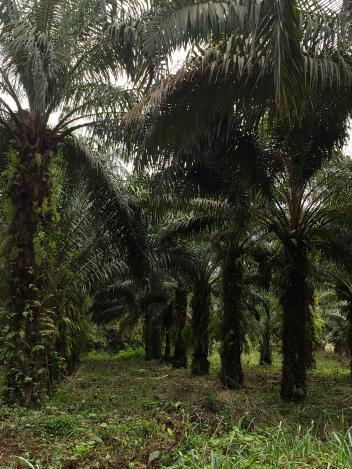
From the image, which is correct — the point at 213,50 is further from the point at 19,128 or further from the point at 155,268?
the point at 155,268

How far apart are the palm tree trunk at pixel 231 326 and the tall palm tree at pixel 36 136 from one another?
6556 mm

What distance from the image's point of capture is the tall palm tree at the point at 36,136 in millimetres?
8281

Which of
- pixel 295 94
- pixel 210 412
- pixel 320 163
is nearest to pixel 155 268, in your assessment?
pixel 320 163

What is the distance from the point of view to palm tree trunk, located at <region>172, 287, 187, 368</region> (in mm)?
22323

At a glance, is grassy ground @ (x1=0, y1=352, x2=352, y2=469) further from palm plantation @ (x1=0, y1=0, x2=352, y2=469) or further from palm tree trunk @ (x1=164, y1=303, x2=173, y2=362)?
palm tree trunk @ (x1=164, y1=303, x2=173, y2=362)

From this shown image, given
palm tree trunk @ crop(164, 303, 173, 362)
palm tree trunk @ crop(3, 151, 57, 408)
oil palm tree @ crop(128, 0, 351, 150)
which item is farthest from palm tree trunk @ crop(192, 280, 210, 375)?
oil palm tree @ crop(128, 0, 351, 150)

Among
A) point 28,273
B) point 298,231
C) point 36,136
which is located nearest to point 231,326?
point 298,231

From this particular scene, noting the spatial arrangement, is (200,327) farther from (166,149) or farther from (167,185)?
(166,149)

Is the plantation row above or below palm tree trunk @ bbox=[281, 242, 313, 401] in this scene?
above

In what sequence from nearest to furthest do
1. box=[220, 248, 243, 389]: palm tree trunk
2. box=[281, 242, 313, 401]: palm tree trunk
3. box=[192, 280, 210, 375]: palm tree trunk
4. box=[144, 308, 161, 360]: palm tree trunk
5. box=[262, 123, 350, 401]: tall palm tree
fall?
box=[262, 123, 350, 401]: tall palm tree < box=[281, 242, 313, 401]: palm tree trunk < box=[220, 248, 243, 389]: palm tree trunk < box=[192, 280, 210, 375]: palm tree trunk < box=[144, 308, 161, 360]: palm tree trunk

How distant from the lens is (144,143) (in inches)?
301

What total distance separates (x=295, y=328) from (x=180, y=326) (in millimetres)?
11224

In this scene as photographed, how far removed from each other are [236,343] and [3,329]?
24.9 feet

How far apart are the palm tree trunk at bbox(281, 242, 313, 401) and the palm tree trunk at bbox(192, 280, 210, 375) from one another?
681 centimetres
